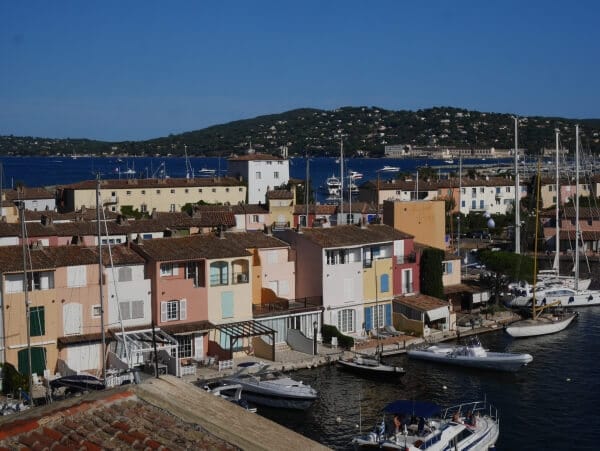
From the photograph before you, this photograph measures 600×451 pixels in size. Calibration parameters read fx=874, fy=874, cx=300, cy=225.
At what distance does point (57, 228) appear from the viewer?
45.9 m

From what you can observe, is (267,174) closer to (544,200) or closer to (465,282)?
(544,200)

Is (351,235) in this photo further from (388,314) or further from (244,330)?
(244,330)

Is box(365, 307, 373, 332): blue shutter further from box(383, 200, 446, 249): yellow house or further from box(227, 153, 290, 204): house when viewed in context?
box(227, 153, 290, 204): house

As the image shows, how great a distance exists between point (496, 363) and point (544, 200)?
6179 cm

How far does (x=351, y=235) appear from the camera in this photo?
139 feet

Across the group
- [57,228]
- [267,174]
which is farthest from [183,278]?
[267,174]

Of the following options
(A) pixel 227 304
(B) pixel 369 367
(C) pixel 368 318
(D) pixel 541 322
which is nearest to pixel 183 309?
(A) pixel 227 304

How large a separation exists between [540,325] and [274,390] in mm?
18967

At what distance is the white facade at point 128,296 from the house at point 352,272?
8.36m

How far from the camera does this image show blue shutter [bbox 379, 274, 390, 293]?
42750mm

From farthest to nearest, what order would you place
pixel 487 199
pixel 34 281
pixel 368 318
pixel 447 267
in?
pixel 487 199 < pixel 447 267 < pixel 368 318 < pixel 34 281

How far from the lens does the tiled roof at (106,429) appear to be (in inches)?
220

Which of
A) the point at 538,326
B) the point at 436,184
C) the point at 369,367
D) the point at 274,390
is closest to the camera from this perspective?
the point at 274,390

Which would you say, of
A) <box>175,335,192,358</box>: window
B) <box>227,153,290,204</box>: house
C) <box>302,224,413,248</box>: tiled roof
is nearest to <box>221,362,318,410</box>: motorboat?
<box>175,335,192,358</box>: window
